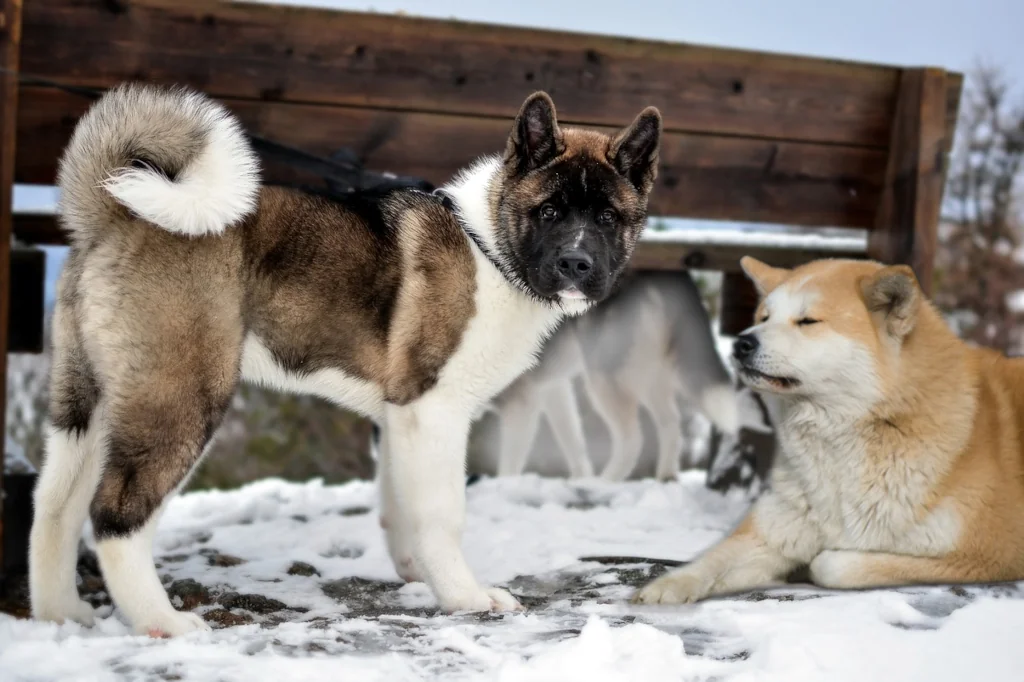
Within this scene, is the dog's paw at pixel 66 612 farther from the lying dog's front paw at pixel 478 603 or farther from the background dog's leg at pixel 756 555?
the background dog's leg at pixel 756 555

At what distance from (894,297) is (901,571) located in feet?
2.83

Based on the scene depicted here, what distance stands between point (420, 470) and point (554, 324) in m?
0.69

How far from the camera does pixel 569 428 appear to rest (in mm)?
5930

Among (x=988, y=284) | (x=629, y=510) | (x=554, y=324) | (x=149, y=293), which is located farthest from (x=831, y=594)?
(x=988, y=284)

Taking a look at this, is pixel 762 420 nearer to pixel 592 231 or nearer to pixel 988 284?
pixel 592 231

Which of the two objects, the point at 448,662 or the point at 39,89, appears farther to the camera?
the point at 39,89

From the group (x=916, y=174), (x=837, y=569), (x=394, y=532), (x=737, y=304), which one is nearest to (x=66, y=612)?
(x=394, y=532)

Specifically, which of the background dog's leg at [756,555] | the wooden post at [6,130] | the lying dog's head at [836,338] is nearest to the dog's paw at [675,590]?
the background dog's leg at [756,555]

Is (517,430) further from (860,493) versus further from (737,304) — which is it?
(860,493)

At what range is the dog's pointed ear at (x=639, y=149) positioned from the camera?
2.86 metres

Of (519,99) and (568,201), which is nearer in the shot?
(568,201)

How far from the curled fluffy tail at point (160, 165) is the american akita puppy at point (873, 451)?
169cm

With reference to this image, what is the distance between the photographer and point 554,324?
3096 mm

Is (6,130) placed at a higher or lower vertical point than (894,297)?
higher
